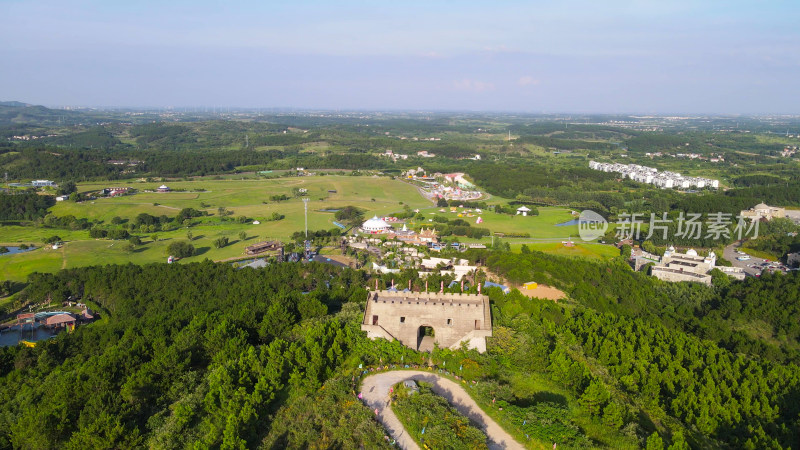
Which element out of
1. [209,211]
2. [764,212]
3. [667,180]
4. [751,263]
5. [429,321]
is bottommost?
[751,263]

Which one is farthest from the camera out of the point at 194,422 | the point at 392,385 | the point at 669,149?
the point at 669,149

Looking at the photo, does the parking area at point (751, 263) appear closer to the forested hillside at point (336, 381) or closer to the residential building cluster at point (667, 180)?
the forested hillside at point (336, 381)

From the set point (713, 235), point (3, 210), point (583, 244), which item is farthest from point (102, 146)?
point (713, 235)

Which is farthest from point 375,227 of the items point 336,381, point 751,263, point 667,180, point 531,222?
point 667,180

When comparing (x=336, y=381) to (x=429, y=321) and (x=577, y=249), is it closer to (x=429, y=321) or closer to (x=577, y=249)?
(x=429, y=321)

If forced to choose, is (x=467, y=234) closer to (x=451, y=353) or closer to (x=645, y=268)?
(x=645, y=268)

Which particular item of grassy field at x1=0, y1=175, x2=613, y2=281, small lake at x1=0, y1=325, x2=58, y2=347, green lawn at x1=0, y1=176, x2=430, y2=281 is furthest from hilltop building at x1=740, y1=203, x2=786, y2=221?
small lake at x1=0, y1=325, x2=58, y2=347
